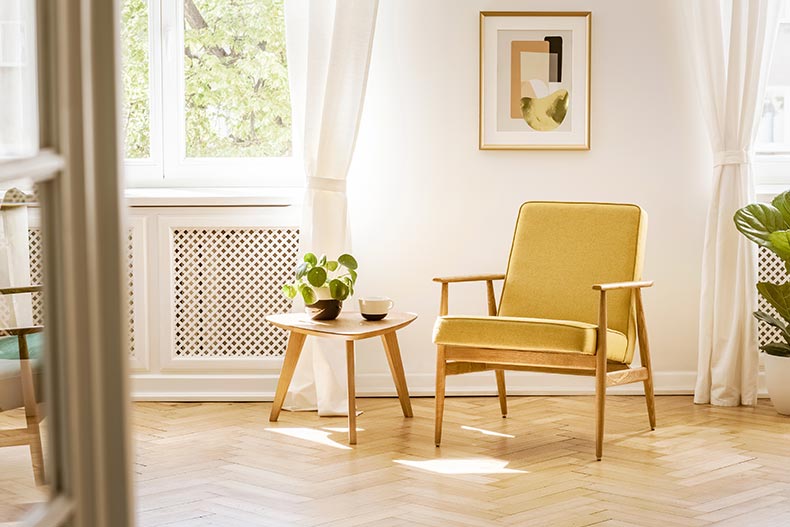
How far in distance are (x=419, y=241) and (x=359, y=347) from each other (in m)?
0.54

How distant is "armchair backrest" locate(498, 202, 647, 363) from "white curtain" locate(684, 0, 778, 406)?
2.16 ft

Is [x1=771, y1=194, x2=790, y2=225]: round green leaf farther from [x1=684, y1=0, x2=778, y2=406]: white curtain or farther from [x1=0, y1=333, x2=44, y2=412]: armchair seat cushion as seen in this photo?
[x1=0, y1=333, x2=44, y2=412]: armchair seat cushion

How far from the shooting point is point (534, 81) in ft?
13.8

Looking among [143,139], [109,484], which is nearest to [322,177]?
[143,139]

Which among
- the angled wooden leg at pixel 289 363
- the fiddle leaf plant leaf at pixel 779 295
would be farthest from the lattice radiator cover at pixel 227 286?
the fiddle leaf plant leaf at pixel 779 295

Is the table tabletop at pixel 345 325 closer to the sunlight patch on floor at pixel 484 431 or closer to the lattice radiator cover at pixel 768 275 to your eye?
the sunlight patch on floor at pixel 484 431

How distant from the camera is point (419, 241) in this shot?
428 cm

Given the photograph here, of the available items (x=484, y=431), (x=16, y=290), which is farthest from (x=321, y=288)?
(x=16, y=290)

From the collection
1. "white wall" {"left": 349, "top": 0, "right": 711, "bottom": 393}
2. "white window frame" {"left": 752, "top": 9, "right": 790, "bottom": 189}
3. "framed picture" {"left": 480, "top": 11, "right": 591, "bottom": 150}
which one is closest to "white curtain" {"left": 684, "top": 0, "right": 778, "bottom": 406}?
"white wall" {"left": 349, "top": 0, "right": 711, "bottom": 393}

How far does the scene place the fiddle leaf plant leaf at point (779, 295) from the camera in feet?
12.6

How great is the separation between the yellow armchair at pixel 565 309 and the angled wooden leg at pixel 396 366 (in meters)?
0.28

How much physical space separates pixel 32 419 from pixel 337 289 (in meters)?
2.61

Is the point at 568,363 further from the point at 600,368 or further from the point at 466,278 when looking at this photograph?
the point at 466,278

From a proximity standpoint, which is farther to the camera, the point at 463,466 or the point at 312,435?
the point at 312,435
